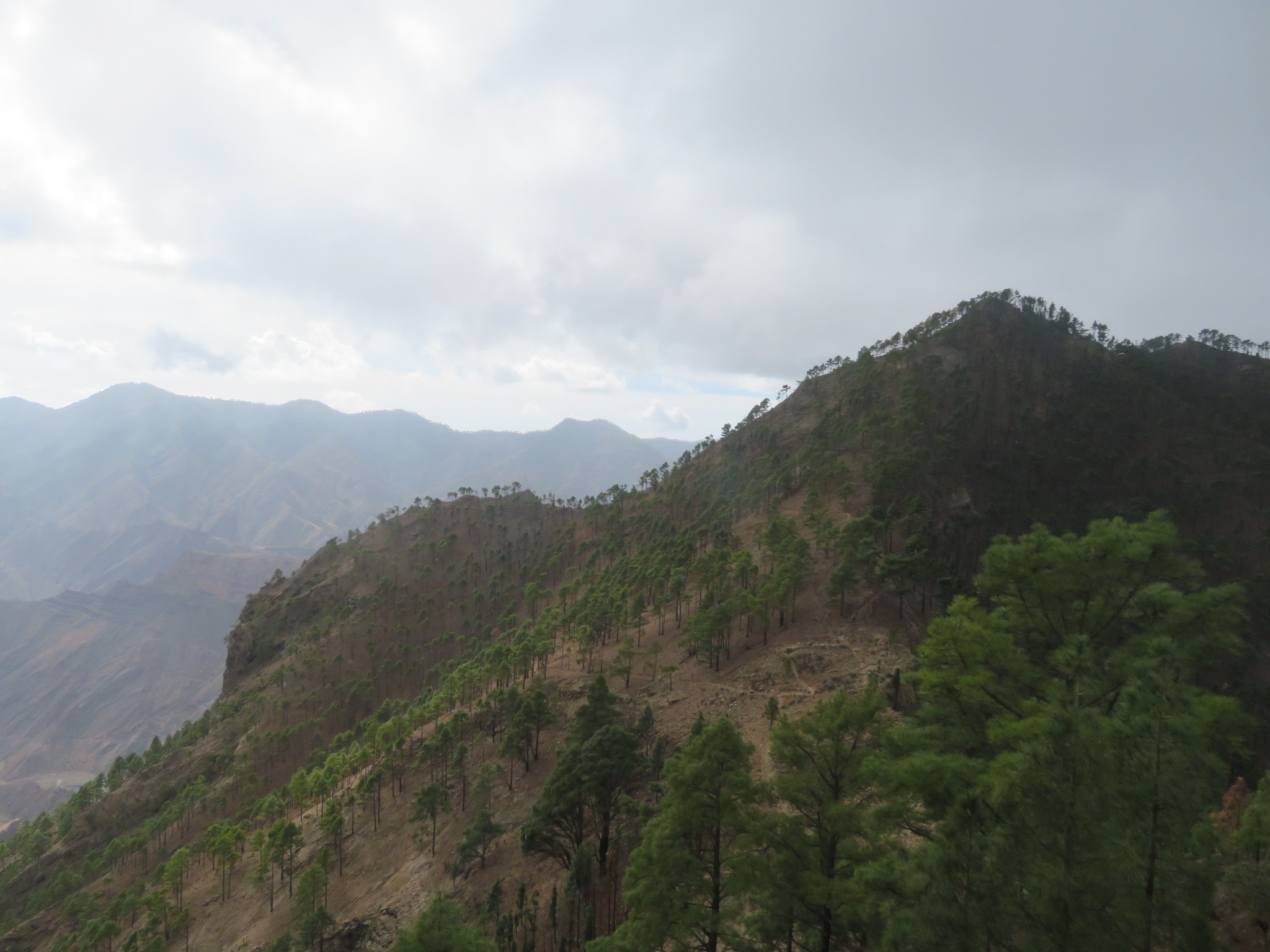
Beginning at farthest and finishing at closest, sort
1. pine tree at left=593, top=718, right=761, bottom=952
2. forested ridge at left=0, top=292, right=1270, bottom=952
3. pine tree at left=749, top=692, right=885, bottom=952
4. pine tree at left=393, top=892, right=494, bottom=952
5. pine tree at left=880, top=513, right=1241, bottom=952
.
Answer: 1. pine tree at left=393, top=892, right=494, bottom=952
2. pine tree at left=593, top=718, right=761, bottom=952
3. pine tree at left=749, top=692, right=885, bottom=952
4. forested ridge at left=0, top=292, right=1270, bottom=952
5. pine tree at left=880, top=513, right=1241, bottom=952

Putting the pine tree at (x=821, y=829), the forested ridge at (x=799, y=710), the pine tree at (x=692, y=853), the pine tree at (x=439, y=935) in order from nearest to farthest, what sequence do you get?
the forested ridge at (x=799, y=710) < the pine tree at (x=821, y=829) < the pine tree at (x=692, y=853) < the pine tree at (x=439, y=935)

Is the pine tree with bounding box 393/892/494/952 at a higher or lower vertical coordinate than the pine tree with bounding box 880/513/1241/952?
lower

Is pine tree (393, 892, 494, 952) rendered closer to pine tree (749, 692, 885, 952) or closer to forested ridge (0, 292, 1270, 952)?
forested ridge (0, 292, 1270, 952)

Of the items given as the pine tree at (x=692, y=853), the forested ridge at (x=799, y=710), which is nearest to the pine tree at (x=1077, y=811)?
the forested ridge at (x=799, y=710)

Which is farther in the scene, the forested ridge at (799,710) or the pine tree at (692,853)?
the pine tree at (692,853)

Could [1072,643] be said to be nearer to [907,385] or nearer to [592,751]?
[592,751]

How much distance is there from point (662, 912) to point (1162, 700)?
45.4 feet

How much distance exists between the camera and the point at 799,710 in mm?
36500

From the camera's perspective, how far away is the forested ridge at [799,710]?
11.1 m

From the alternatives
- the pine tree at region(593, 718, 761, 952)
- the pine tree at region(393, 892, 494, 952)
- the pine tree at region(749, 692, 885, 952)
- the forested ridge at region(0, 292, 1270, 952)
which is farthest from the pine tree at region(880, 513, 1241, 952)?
the pine tree at region(393, 892, 494, 952)

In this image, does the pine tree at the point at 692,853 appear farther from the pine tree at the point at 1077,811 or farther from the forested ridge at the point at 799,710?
the pine tree at the point at 1077,811

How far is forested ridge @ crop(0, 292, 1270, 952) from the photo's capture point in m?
11.1

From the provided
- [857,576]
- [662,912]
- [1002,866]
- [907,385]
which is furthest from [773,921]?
[907,385]

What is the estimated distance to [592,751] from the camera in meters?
30.6
